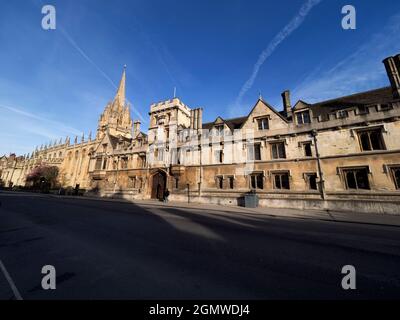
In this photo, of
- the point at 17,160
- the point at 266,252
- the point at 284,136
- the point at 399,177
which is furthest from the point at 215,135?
the point at 17,160

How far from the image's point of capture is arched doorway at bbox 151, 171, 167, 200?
967 inches

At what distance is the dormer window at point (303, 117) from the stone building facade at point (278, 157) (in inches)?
3.7

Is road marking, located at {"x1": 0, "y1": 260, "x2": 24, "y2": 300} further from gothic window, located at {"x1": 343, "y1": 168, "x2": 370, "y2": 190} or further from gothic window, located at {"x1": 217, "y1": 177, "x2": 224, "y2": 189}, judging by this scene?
gothic window, located at {"x1": 343, "y1": 168, "x2": 370, "y2": 190}

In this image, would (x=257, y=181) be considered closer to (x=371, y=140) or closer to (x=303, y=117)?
(x=303, y=117)

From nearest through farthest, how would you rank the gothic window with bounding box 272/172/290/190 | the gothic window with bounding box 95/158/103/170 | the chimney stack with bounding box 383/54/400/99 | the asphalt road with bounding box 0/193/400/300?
the asphalt road with bounding box 0/193/400/300 → the chimney stack with bounding box 383/54/400/99 → the gothic window with bounding box 272/172/290/190 → the gothic window with bounding box 95/158/103/170

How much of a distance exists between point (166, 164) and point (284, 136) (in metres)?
15.5

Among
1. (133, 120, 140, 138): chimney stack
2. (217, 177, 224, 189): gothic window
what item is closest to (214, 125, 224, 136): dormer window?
(217, 177, 224, 189): gothic window

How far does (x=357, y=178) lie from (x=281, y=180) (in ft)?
19.5

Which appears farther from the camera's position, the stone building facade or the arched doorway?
the arched doorway

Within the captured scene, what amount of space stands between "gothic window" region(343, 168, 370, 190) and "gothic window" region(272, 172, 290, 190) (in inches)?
183

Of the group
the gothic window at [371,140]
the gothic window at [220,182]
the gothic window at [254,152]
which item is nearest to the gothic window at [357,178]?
the gothic window at [371,140]

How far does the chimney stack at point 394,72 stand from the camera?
15.6 meters

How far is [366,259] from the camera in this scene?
4668 millimetres
